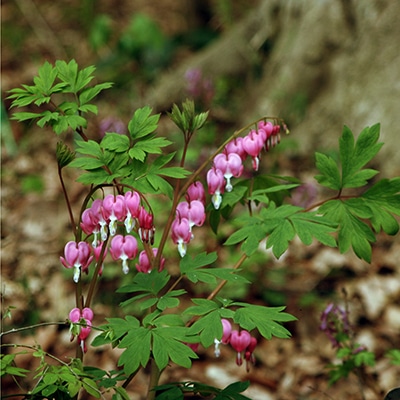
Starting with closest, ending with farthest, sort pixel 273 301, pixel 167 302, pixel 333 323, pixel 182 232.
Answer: pixel 167 302 < pixel 182 232 < pixel 333 323 < pixel 273 301

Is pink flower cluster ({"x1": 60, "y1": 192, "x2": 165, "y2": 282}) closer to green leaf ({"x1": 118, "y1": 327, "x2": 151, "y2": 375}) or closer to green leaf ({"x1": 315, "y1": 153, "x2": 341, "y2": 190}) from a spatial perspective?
green leaf ({"x1": 118, "y1": 327, "x2": 151, "y2": 375})

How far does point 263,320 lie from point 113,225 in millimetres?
542

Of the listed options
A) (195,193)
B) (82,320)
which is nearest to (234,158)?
(195,193)

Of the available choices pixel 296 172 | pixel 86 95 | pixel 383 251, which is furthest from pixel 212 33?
pixel 86 95

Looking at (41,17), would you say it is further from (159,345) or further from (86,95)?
(159,345)

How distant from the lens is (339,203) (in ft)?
7.19

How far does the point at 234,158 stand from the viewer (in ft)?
A: 7.22

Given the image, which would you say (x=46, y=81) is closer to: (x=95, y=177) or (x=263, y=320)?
(x=95, y=177)

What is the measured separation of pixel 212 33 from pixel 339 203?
608 centimetres

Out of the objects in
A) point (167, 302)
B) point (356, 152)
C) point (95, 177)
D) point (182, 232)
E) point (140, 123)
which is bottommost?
point (167, 302)

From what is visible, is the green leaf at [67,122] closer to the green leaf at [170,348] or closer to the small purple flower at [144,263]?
the small purple flower at [144,263]

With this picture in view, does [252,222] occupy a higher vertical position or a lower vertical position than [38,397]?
higher

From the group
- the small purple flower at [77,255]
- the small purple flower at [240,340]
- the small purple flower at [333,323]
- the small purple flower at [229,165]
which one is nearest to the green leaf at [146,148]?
the small purple flower at [229,165]

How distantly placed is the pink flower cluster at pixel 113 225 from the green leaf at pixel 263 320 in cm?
40
